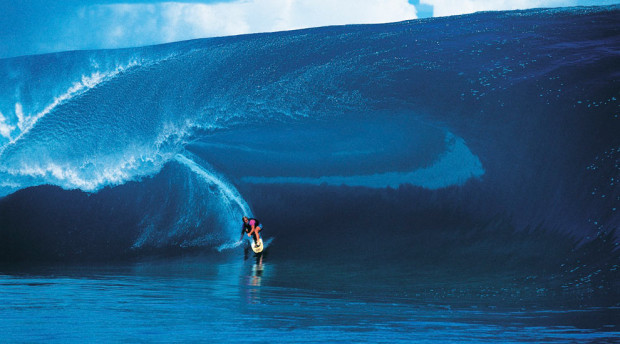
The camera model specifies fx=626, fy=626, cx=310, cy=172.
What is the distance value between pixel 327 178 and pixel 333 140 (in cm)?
58

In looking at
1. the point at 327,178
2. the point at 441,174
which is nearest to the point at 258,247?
the point at 327,178

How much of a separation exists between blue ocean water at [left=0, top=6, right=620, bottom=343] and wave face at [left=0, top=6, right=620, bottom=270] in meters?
0.03

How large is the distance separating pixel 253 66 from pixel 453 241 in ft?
15.9

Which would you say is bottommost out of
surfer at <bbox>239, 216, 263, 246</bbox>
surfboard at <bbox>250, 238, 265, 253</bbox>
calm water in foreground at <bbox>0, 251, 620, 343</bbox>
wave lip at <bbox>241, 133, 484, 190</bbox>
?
calm water in foreground at <bbox>0, 251, 620, 343</bbox>

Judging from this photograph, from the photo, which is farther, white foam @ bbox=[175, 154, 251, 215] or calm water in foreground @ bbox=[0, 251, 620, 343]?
white foam @ bbox=[175, 154, 251, 215]

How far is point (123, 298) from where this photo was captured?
15.4 ft

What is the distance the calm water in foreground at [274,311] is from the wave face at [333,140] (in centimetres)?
200

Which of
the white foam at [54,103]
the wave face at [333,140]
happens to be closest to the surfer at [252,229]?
the wave face at [333,140]

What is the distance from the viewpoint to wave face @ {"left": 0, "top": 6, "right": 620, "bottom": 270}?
24.8ft

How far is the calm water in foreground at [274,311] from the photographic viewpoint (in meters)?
3.38

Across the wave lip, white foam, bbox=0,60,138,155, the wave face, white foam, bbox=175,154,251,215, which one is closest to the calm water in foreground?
the wave face

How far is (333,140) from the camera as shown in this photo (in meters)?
9.20

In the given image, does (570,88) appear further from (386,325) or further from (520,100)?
(386,325)

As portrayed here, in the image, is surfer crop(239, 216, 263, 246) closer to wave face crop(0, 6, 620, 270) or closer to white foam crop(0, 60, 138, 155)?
wave face crop(0, 6, 620, 270)
